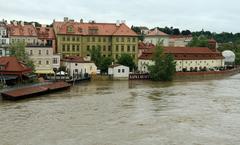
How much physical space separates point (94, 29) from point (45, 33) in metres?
8.90

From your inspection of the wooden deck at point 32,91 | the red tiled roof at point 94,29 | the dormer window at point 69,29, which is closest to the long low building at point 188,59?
the red tiled roof at point 94,29

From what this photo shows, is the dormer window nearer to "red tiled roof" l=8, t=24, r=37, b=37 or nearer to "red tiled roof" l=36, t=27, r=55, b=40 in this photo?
"red tiled roof" l=36, t=27, r=55, b=40

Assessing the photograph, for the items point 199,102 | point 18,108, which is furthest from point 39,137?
point 199,102

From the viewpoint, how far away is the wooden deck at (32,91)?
44188 millimetres

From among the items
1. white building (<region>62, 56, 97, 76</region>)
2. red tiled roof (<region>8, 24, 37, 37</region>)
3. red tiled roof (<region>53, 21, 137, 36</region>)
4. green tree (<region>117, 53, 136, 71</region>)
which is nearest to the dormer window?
red tiled roof (<region>53, 21, 137, 36</region>)

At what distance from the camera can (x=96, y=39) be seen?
85625 mm

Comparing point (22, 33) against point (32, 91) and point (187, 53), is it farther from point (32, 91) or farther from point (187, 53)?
point (32, 91)

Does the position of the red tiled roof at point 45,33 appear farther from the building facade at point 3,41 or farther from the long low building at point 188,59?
the long low building at point 188,59

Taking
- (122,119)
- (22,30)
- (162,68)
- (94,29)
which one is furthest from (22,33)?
(122,119)

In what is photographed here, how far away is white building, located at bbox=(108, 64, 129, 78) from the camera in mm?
71488

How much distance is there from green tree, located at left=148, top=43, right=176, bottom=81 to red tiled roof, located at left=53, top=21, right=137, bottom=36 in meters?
14.2

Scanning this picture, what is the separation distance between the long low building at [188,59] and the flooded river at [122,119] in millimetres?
30817

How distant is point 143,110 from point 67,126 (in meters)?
9.15

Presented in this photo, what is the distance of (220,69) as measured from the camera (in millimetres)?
91375
